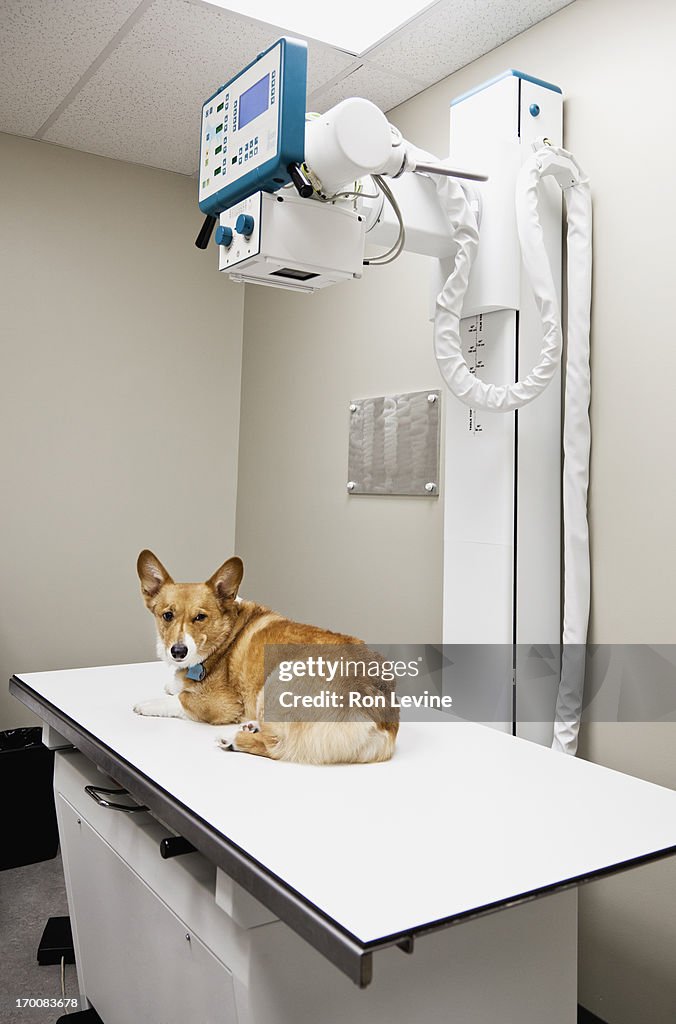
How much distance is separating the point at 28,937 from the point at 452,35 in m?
2.74

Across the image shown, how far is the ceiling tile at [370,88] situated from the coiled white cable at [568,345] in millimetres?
755

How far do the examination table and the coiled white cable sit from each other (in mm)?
360

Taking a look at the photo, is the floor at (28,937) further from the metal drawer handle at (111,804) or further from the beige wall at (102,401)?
the metal drawer handle at (111,804)

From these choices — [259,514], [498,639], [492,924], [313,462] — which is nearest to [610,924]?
[498,639]

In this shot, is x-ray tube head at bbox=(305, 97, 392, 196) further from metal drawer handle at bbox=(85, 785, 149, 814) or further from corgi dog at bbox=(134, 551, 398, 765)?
metal drawer handle at bbox=(85, 785, 149, 814)

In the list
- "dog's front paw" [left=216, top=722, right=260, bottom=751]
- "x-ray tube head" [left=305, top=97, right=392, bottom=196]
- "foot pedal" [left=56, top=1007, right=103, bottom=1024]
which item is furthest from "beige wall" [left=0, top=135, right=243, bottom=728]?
"x-ray tube head" [left=305, top=97, right=392, bottom=196]

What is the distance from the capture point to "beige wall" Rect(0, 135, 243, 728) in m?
3.05

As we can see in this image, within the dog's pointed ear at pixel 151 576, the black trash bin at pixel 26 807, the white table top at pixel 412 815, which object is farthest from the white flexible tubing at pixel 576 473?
the black trash bin at pixel 26 807

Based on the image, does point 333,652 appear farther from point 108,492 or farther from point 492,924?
point 108,492

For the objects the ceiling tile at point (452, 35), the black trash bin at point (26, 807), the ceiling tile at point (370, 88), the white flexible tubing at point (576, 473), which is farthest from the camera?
the black trash bin at point (26, 807)

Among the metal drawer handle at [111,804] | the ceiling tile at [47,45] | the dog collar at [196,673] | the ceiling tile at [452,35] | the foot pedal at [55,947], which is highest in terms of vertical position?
the ceiling tile at [47,45]

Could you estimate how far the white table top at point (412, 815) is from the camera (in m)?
0.95

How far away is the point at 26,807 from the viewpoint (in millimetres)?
2764

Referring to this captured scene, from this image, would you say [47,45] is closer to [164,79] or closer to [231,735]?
[164,79]
